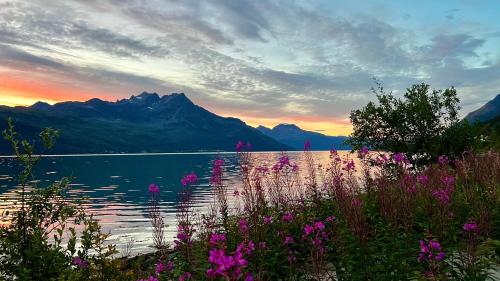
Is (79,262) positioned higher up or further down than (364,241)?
further down

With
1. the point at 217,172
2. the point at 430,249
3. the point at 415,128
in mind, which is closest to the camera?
the point at 430,249

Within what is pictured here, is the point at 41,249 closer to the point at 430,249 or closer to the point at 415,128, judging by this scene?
the point at 430,249

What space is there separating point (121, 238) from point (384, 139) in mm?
26231

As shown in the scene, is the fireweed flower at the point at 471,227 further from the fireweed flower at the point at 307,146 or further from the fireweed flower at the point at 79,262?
the fireweed flower at the point at 79,262

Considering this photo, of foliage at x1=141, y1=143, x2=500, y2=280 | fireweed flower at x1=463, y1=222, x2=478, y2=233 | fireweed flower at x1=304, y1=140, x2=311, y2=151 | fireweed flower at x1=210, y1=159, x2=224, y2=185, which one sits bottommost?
foliage at x1=141, y1=143, x2=500, y2=280

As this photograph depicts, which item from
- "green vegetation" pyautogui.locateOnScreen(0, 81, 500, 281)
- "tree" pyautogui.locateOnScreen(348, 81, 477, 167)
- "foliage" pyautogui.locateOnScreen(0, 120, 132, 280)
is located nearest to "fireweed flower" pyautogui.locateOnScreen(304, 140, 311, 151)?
"green vegetation" pyautogui.locateOnScreen(0, 81, 500, 281)

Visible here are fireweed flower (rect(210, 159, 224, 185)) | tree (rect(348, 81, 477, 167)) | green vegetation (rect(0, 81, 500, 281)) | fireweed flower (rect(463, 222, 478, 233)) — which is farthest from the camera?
tree (rect(348, 81, 477, 167))

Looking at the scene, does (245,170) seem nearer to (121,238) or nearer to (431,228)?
(431,228)

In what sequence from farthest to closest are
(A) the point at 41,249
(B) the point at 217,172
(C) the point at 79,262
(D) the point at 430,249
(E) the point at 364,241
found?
(B) the point at 217,172 < (A) the point at 41,249 < (C) the point at 79,262 < (E) the point at 364,241 < (D) the point at 430,249

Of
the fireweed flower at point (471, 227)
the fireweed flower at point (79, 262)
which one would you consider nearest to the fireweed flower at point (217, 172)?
the fireweed flower at point (79, 262)

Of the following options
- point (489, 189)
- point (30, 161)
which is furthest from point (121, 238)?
point (489, 189)

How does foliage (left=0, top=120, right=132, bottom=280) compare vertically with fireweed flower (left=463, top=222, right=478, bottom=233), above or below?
below

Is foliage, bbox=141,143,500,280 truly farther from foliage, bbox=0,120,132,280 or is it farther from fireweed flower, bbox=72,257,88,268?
fireweed flower, bbox=72,257,88,268

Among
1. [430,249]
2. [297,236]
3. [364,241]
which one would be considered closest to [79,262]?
[297,236]
